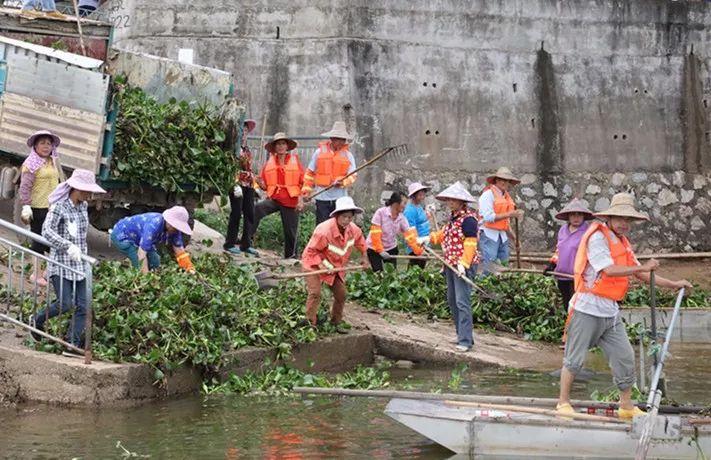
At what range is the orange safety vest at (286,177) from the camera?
16719 mm

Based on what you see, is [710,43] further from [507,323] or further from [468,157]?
[507,323]

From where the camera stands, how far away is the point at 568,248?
13453 mm

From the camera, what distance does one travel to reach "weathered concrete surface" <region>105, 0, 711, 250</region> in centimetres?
2019

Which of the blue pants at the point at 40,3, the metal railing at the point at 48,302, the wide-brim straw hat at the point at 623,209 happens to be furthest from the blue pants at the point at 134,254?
the wide-brim straw hat at the point at 623,209

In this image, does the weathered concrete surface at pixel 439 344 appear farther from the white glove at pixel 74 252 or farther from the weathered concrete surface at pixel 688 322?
the white glove at pixel 74 252

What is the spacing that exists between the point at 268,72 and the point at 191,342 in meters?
9.61

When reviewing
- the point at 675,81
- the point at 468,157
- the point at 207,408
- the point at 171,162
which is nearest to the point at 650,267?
Answer: the point at 207,408

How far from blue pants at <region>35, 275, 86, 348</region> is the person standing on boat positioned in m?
5.52

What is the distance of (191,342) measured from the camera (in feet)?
36.8

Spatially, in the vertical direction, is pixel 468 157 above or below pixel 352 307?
above

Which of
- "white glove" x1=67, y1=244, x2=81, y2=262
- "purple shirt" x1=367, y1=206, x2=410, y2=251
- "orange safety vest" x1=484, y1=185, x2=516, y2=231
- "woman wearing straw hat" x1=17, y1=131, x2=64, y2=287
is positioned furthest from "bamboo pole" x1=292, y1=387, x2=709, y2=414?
"purple shirt" x1=367, y1=206, x2=410, y2=251

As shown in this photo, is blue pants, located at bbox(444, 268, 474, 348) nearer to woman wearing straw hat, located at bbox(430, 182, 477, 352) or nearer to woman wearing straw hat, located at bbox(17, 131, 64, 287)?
woman wearing straw hat, located at bbox(430, 182, 477, 352)

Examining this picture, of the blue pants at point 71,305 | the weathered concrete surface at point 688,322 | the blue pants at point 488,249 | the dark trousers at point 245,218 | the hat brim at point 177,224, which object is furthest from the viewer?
the dark trousers at point 245,218

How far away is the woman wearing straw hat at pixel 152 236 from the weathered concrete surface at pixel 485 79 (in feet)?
22.6
